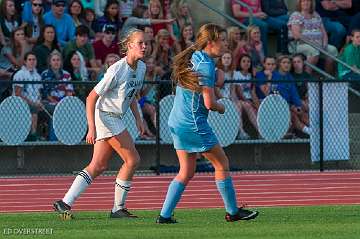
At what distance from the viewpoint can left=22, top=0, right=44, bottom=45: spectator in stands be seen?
21.8 metres

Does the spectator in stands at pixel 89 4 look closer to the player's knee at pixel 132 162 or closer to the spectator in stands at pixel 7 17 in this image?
the spectator in stands at pixel 7 17

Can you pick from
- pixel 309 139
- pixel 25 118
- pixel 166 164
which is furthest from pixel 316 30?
pixel 25 118

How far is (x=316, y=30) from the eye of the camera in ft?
79.1

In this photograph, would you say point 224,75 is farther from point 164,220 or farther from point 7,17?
point 164,220

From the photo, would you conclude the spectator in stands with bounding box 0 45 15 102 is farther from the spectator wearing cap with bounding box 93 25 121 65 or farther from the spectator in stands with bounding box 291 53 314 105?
the spectator in stands with bounding box 291 53 314 105

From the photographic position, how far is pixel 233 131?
21.5 meters

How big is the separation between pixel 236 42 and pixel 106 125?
8.78 meters

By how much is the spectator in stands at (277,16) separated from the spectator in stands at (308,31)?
7.3 inches

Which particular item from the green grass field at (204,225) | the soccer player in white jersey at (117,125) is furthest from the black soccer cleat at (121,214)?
the green grass field at (204,225)

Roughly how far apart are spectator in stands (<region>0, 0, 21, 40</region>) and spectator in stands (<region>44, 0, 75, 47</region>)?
23.2 inches

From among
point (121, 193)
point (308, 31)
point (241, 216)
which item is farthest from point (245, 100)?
point (241, 216)

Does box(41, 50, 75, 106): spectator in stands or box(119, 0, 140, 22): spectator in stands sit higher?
box(119, 0, 140, 22): spectator in stands

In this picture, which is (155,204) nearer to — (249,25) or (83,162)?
(83,162)

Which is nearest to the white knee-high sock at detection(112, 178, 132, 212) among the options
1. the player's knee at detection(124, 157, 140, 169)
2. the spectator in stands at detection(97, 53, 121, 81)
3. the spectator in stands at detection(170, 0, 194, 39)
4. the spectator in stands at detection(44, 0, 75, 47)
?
the player's knee at detection(124, 157, 140, 169)
